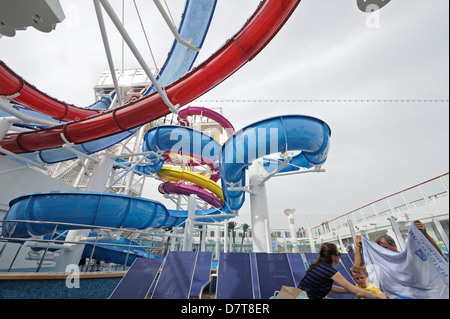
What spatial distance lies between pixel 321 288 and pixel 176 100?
171 inches

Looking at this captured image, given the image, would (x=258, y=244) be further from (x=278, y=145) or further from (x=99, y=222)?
(x=99, y=222)

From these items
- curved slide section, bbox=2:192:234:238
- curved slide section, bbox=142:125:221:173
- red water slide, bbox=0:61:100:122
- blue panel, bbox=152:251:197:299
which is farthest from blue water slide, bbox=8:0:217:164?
blue panel, bbox=152:251:197:299

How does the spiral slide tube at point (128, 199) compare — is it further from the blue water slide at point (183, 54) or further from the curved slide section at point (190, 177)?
the curved slide section at point (190, 177)

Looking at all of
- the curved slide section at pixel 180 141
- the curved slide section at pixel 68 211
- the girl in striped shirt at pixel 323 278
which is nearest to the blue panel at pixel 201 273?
the girl in striped shirt at pixel 323 278

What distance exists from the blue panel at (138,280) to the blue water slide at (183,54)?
196 inches

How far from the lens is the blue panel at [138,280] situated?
11.0ft

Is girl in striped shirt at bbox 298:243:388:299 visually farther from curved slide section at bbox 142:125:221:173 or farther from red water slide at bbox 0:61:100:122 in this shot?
red water slide at bbox 0:61:100:122

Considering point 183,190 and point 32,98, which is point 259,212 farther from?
point 32,98

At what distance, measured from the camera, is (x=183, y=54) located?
19.8ft

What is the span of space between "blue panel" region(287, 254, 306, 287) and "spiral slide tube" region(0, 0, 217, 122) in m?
5.54

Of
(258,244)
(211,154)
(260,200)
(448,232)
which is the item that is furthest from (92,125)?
(448,232)

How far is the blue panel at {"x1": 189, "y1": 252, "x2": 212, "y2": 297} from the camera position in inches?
138

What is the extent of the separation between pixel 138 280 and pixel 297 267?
2977 millimetres

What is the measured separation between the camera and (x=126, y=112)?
5.27 meters
